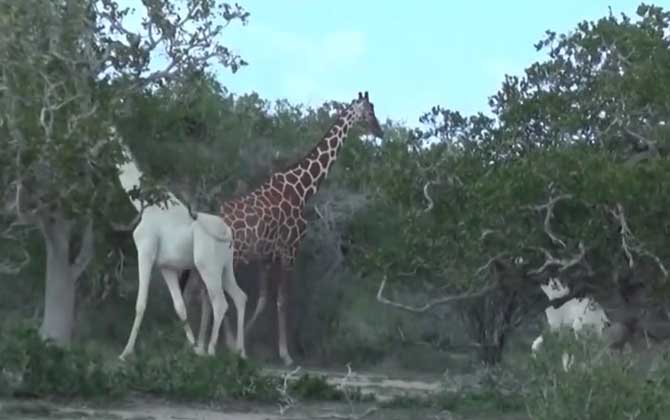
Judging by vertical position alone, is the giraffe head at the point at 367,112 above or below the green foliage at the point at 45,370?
above

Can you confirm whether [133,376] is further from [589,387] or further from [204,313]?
[204,313]

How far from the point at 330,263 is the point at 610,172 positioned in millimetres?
11988

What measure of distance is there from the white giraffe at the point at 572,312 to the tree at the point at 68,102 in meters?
5.03

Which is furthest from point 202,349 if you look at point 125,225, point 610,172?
point 610,172

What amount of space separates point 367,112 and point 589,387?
41.4ft

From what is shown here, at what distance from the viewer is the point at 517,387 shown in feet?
Result: 53.7

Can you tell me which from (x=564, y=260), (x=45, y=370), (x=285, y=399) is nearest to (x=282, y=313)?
(x=285, y=399)

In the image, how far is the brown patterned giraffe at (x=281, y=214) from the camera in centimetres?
2322

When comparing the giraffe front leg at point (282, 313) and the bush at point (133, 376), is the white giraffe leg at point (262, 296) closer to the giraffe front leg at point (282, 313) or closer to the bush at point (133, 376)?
the giraffe front leg at point (282, 313)

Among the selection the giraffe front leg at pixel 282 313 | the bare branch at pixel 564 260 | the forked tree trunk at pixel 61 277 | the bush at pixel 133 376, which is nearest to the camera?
the bush at pixel 133 376

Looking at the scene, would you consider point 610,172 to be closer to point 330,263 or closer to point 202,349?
point 202,349

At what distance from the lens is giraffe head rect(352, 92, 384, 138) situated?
24266 mm

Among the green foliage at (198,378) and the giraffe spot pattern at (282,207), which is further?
the giraffe spot pattern at (282,207)

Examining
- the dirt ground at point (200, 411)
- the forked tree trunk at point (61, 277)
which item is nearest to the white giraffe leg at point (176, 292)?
the forked tree trunk at point (61, 277)
